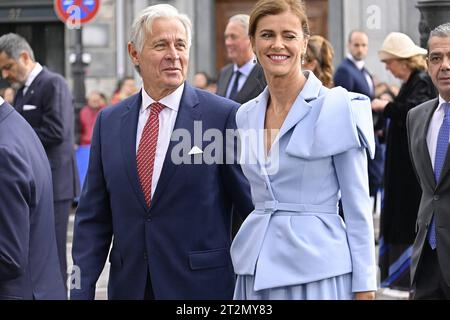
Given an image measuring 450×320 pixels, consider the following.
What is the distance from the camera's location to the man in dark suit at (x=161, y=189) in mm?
4277

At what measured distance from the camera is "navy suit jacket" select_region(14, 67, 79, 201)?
8344mm

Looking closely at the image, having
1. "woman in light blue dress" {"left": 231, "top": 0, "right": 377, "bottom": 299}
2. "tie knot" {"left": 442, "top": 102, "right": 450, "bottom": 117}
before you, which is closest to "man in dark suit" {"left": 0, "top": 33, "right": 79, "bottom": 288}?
"tie knot" {"left": 442, "top": 102, "right": 450, "bottom": 117}

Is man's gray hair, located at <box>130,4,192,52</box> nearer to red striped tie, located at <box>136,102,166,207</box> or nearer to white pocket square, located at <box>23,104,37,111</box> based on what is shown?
red striped tie, located at <box>136,102,166,207</box>

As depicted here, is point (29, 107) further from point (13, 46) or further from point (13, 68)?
point (13, 46)

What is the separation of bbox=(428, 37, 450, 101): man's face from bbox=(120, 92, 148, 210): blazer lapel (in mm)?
1514

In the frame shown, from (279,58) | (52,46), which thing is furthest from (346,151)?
(52,46)

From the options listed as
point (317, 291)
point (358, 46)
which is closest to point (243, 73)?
point (358, 46)

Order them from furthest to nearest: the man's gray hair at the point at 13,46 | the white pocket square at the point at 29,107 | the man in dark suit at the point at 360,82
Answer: the man in dark suit at the point at 360,82
the white pocket square at the point at 29,107
the man's gray hair at the point at 13,46

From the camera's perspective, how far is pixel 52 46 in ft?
67.4

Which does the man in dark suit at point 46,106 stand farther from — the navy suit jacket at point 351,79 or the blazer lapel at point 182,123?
the blazer lapel at point 182,123

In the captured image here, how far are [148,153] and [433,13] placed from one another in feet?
6.06

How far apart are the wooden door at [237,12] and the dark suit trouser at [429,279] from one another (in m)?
13.7

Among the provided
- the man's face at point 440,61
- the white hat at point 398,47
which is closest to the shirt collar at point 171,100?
the man's face at point 440,61

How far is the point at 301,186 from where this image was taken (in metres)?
3.79
